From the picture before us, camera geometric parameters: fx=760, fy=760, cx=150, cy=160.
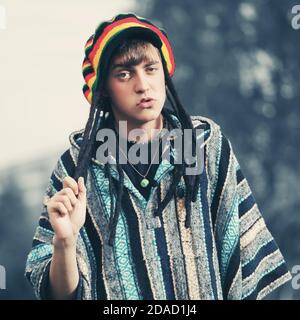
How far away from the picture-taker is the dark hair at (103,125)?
1.99m

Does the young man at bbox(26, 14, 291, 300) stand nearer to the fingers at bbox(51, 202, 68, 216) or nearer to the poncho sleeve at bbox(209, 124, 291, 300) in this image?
the poncho sleeve at bbox(209, 124, 291, 300)

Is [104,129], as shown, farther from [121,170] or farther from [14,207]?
[14,207]

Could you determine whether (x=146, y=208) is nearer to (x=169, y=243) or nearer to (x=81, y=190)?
(x=169, y=243)

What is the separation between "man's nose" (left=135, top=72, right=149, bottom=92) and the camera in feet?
6.52

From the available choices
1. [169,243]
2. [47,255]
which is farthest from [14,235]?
[169,243]

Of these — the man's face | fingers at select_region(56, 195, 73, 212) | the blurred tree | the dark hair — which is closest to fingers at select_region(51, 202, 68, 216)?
fingers at select_region(56, 195, 73, 212)

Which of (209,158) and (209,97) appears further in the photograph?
(209,97)

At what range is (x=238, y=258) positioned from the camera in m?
2.03

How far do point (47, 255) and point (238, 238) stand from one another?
510 millimetres

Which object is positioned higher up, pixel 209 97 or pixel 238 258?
pixel 209 97

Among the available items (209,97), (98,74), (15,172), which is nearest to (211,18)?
(209,97)

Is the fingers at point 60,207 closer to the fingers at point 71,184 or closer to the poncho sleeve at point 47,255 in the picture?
the fingers at point 71,184
